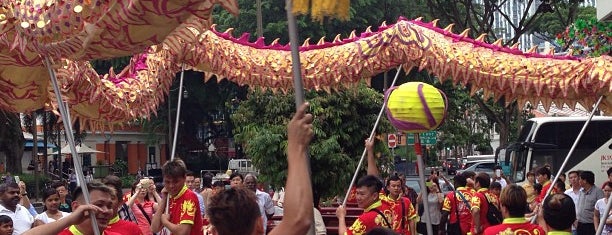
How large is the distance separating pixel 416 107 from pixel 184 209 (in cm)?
164

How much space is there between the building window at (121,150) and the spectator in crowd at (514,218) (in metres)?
45.3

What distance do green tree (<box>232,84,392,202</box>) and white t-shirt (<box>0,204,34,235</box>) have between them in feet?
25.2

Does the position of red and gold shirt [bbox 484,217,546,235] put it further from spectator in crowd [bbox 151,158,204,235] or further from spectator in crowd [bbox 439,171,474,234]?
spectator in crowd [bbox 439,171,474,234]

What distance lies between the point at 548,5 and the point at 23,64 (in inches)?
691

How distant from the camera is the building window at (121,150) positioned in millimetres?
49969

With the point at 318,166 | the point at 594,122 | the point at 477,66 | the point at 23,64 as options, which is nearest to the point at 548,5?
the point at 594,122

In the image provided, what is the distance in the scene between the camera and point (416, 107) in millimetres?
6430

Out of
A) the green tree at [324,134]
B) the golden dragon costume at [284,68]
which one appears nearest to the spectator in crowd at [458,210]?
the golden dragon costume at [284,68]

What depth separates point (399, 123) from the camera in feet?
21.5

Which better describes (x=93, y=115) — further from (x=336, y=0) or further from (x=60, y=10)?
(x=336, y=0)

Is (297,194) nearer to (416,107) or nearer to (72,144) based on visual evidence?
(72,144)

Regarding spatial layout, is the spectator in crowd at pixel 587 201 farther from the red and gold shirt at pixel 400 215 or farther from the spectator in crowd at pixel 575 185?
the red and gold shirt at pixel 400 215

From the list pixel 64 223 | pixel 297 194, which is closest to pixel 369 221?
pixel 64 223

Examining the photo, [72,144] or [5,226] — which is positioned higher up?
[72,144]
